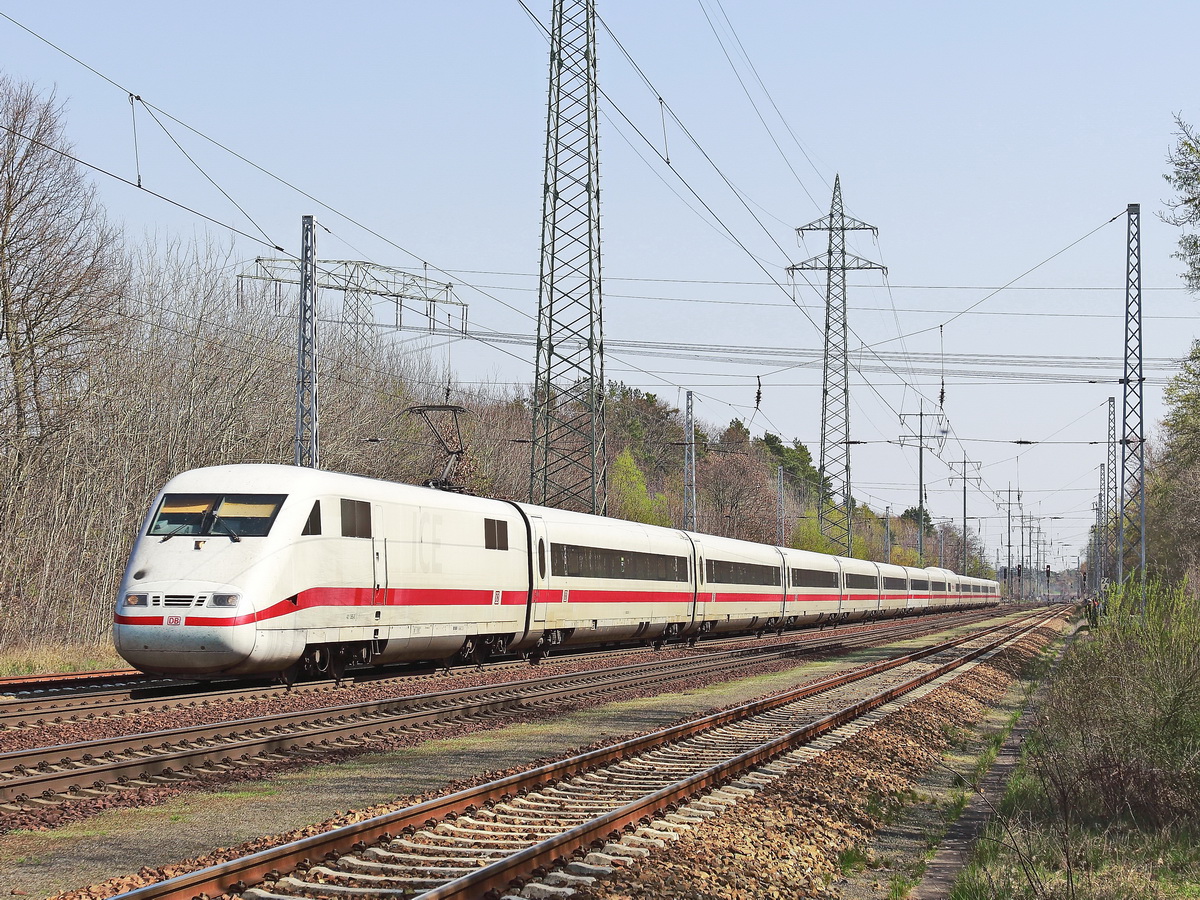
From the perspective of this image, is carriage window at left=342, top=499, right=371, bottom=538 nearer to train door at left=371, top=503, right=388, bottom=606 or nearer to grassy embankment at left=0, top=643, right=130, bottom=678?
train door at left=371, top=503, right=388, bottom=606

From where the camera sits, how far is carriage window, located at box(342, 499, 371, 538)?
19297 millimetres

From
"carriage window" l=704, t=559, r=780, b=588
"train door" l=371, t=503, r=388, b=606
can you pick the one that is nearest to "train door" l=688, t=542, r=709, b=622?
"carriage window" l=704, t=559, r=780, b=588

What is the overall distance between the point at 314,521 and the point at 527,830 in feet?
33.5

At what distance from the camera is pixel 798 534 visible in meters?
95.7

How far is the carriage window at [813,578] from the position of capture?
48625 mm

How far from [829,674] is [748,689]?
4514 millimetres

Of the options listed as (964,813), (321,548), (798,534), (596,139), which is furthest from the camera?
(798,534)

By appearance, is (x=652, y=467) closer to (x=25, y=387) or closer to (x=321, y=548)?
(x=25, y=387)

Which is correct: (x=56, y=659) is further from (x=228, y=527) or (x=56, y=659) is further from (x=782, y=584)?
(x=782, y=584)

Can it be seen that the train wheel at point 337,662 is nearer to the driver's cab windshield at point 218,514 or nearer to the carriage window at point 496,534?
the driver's cab windshield at point 218,514

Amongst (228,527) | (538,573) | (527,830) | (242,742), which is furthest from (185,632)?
(538,573)

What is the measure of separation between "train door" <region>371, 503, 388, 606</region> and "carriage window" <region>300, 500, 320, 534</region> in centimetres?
158

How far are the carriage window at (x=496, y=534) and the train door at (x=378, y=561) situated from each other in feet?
12.6

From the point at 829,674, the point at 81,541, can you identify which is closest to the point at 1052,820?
the point at 829,674
